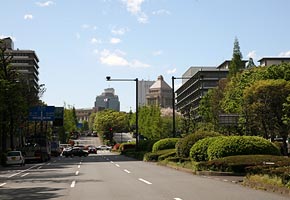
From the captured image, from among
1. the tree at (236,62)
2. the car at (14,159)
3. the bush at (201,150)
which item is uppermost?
the tree at (236,62)

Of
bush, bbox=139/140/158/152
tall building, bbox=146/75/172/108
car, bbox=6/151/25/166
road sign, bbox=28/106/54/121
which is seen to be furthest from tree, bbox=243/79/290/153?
tall building, bbox=146/75/172/108

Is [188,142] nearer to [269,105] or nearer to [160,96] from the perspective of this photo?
[269,105]

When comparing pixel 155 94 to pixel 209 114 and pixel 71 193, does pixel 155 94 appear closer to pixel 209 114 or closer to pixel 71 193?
pixel 209 114

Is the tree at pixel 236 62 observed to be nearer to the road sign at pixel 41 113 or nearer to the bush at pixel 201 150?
the road sign at pixel 41 113

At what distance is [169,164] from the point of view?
116 ft

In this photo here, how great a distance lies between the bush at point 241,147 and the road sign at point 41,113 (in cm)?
3992

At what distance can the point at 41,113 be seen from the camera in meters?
64.9

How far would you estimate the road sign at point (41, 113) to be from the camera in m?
64.3

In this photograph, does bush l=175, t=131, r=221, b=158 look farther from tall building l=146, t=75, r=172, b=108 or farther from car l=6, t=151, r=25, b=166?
tall building l=146, t=75, r=172, b=108

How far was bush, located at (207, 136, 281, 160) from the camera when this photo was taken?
1102 inches

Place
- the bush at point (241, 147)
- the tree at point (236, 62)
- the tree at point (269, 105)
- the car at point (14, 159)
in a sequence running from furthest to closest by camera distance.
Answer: the tree at point (236, 62) → the tree at point (269, 105) → the car at point (14, 159) → the bush at point (241, 147)

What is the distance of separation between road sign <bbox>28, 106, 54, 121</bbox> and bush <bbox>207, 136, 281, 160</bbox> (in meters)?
39.9

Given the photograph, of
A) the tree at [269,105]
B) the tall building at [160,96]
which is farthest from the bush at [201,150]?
the tall building at [160,96]

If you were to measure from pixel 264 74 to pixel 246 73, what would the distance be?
7.49 m
